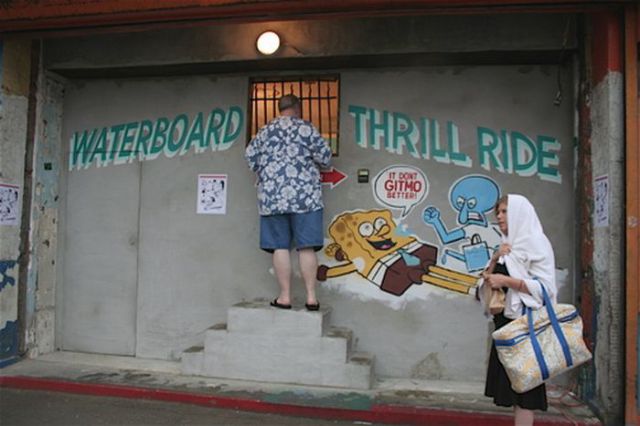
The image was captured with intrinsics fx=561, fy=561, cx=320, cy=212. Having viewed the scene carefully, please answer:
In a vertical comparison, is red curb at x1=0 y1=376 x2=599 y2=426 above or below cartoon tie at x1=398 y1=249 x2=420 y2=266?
below

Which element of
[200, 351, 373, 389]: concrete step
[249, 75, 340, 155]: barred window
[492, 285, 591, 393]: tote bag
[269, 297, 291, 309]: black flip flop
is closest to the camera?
[492, 285, 591, 393]: tote bag

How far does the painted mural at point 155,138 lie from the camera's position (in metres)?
5.98

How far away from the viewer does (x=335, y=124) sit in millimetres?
5809

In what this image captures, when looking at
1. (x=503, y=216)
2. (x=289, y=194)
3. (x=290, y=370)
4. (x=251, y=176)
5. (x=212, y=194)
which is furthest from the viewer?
(x=212, y=194)

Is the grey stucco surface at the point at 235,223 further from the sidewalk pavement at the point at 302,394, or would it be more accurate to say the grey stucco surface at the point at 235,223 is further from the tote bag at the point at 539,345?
the tote bag at the point at 539,345

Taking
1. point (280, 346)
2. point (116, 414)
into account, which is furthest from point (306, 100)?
point (116, 414)

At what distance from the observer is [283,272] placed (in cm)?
529

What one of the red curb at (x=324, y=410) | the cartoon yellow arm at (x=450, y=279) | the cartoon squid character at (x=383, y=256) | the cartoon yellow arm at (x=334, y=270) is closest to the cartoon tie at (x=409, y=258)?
the cartoon squid character at (x=383, y=256)

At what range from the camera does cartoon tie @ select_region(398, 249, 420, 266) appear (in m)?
5.51

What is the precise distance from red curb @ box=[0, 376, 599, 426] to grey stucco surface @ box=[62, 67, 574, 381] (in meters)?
0.95

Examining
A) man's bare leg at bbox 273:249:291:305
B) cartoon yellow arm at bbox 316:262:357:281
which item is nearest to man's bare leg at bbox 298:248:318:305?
man's bare leg at bbox 273:249:291:305

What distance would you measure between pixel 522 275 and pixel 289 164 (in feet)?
8.16

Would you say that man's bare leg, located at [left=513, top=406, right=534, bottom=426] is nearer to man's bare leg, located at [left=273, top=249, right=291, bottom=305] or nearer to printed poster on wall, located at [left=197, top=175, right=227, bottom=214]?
man's bare leg, located at [left=273, top=249, right=291, bottom=305]

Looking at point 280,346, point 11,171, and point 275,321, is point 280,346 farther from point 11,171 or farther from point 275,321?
point 11,171
